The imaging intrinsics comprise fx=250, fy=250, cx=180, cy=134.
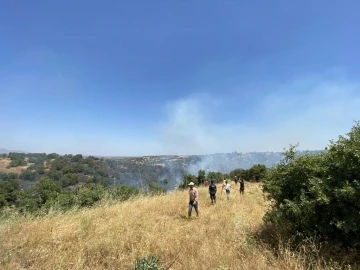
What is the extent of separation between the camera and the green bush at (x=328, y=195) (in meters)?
4.19

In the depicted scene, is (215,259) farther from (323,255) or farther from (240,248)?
(323,255)

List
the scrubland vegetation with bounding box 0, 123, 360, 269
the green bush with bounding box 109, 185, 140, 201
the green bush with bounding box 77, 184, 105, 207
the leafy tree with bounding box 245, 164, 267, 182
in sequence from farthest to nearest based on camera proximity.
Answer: the leafy tree with bounding box 245, 164, 267, 182 → the green bush with bounding box 77, 184, 105, 207 → the green bush with bounding box 109, 185, 140, 201 → the scrubland vegetation with bounding box 0, 123, 360, 269

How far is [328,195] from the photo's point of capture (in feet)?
15.0

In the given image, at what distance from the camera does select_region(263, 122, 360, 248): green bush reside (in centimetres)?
419

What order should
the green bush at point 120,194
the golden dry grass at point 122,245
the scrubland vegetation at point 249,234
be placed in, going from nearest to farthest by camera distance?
the scrubland vegetation at point 249,234
the golden dry grass at point 122,245
the green bush at point 120,194

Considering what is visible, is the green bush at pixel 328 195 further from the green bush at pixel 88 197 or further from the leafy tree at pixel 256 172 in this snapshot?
the leafy tree at pixel 256 172

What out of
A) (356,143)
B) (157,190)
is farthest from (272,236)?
(157,190)

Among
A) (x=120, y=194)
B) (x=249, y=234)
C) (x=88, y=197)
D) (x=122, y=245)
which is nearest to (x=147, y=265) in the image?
(x=122, y=245)

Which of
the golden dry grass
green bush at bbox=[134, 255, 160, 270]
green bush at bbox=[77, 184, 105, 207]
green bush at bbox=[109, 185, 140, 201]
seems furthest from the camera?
green bush at bbox=[77, 184, 105, 207]

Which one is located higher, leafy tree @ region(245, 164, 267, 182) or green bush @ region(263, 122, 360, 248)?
green bush @ region(263, 122, 360, 248)

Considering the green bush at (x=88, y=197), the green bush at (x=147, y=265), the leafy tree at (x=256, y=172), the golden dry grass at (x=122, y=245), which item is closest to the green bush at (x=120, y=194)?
the green bush at (x=88, y=197)

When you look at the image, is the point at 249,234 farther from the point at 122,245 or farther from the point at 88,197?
the point at 88,197

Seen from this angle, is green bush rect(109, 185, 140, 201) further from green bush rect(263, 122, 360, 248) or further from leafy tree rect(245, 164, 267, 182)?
leafy tree rect(245, 164, 267, 182)

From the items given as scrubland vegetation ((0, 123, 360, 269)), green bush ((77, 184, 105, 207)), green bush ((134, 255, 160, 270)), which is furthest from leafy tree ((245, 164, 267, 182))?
green bush ((134, 255, 160, 270))
